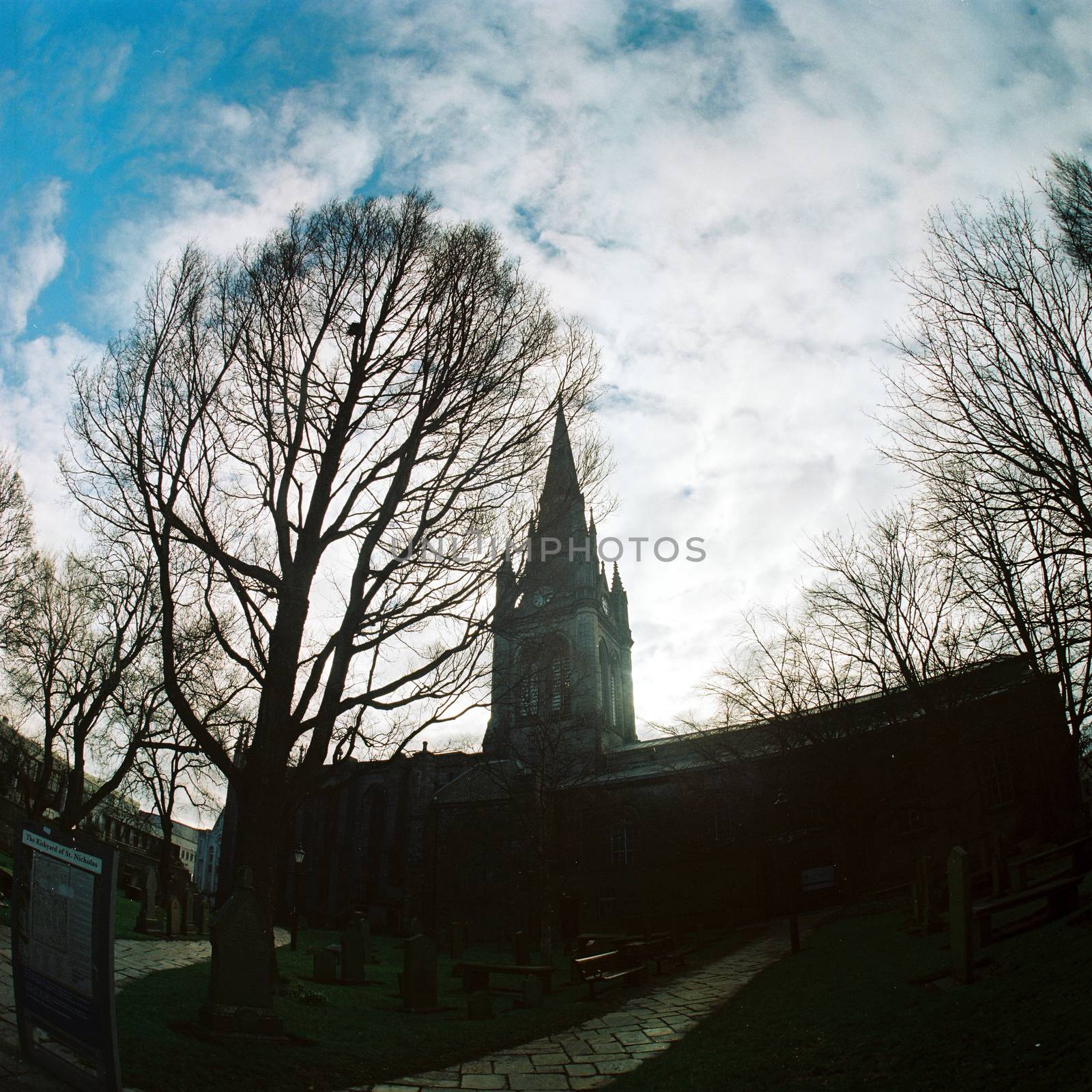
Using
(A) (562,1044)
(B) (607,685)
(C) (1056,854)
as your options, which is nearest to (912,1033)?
(A) (562,1044)

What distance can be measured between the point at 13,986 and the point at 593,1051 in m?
5.36

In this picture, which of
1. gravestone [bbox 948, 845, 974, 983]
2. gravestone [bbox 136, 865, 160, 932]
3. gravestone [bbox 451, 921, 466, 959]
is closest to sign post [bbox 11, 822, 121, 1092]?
gravestone [bbox 948, 845, 974, 983]

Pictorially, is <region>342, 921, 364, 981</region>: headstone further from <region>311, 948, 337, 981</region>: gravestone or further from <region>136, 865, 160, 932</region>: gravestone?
<region>136, 865, 160, 932</region>: gravestone

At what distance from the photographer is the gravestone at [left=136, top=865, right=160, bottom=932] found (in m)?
17.0

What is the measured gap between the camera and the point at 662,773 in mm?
32719

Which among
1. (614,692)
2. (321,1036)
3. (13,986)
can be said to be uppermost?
(614,692)

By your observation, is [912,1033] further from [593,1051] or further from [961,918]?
[593,1051]

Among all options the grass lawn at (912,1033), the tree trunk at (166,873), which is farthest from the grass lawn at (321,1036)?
the tree trunk at (166,873)

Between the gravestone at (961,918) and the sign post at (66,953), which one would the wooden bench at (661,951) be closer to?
the gravestone at (961,918)

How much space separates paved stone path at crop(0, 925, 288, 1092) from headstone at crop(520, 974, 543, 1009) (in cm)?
507

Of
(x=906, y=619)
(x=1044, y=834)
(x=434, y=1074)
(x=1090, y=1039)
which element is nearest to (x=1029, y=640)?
(x=1090, y=1039)

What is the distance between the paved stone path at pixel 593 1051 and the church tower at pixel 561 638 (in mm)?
3542

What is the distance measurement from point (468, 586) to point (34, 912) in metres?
4.93

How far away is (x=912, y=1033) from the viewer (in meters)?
5.52
